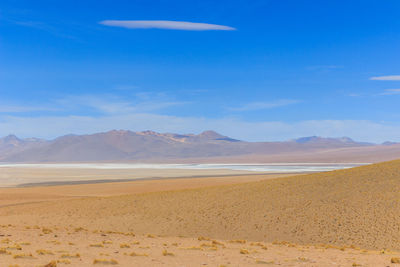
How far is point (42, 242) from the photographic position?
1941 centimetres

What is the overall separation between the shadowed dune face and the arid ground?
0.21 feet

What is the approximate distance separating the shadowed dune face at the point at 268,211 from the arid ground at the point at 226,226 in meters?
0.07

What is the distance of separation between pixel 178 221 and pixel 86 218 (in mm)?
7351

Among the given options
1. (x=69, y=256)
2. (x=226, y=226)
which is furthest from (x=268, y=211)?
(x=69, y=256)

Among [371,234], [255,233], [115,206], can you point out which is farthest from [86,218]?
[371,234]

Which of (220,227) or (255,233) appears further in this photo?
(220,227)

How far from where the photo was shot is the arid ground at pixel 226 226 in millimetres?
16141

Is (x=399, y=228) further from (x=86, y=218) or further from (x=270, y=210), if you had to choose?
(x=86, y=218)

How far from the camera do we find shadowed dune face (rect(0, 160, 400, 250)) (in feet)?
81.2

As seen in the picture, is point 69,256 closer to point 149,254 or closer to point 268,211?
point 149,254

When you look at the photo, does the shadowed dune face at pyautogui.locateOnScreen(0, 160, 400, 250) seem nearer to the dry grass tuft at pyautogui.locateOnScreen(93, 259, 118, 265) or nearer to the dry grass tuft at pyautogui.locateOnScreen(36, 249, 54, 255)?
the dry grass tuft at pyautogui.locateOnScreen(36, 249, 54, 255)

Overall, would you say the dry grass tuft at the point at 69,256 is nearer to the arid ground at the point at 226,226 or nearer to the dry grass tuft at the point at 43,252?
the arid ground at the point at 226,226

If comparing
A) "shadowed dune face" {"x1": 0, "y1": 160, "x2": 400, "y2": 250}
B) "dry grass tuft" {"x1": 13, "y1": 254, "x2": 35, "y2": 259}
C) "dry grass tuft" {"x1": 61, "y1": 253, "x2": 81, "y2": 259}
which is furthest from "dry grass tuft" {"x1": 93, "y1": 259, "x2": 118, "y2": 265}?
"shadowed dune face" {"x1": 0, "y1": 160, "x2": 400, "y2": 250}

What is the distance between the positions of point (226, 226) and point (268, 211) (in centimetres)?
357
